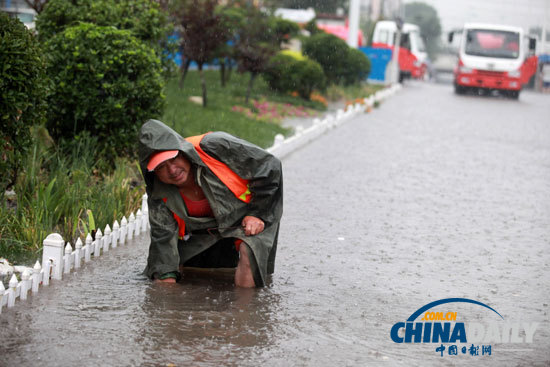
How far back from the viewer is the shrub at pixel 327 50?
2356 cm

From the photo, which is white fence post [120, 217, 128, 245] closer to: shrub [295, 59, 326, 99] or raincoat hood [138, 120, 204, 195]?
raincoat hood [138, 120, 204, 195]

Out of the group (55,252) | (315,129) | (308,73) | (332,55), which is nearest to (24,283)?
(55,252)

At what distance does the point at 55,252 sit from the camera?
5.79 metres

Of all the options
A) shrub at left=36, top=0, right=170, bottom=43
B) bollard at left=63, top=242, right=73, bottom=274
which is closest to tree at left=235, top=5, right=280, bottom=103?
shrub at left=36, top=0, right=170, bottom=43

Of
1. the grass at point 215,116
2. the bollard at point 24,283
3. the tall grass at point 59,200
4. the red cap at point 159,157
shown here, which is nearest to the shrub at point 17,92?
the tall grass at point 59,200

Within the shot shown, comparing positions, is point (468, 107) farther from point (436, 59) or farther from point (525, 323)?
point (436, 59)

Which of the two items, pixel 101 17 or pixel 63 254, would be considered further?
pixel 101 17

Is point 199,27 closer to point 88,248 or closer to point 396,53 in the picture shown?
point 88,248

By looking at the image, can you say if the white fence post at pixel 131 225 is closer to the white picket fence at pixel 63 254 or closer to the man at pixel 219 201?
the white picket fence at pixel 63 254

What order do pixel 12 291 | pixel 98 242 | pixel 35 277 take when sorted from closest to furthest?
pixel 12 291
pixel 35 277
pixel 98 242

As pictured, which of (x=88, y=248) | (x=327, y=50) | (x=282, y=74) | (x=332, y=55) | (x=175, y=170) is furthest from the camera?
(x=332, y=55)

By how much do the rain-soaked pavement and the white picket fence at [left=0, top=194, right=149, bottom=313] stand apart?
0.28 ft

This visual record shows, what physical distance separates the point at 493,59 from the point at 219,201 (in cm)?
2709

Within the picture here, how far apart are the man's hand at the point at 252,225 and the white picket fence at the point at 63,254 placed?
1.26 m
